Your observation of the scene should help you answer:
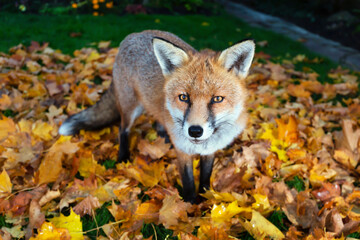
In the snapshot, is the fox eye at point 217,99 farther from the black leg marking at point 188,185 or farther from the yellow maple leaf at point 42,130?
the yellow maple leaf at point 42,130

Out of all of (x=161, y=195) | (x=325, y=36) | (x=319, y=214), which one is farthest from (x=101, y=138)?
(x=325, y=36)

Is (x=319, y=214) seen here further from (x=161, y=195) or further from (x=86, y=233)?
(x=86, y=233)

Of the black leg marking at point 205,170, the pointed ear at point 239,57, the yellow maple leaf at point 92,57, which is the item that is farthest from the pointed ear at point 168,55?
the yellow maple leaf at point 92,57

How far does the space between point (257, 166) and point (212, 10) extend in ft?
35.1

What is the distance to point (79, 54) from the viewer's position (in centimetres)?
581

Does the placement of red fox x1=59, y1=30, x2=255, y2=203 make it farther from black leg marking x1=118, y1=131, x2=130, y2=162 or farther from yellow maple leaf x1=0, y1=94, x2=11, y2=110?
yellow maple leaf x1=0, y1=94, x2=11, y2=110

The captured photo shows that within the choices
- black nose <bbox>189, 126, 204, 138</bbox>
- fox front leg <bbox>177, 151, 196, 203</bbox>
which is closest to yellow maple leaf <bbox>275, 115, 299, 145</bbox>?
fox front leg <bbox>177, 151, 196, 203</bbox>

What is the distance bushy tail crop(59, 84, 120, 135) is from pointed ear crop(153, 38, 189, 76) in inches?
47.0

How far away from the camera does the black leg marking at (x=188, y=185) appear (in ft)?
8.06

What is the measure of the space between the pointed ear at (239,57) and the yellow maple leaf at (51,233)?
1624 mm

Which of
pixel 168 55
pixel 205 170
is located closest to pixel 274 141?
pixel 205 170

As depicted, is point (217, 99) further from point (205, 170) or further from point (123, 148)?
point (123, 148)

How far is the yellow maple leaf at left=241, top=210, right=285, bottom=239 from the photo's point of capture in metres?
1.92

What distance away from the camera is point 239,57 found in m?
2.22
